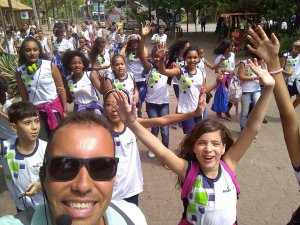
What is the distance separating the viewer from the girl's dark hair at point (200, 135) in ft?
8.40

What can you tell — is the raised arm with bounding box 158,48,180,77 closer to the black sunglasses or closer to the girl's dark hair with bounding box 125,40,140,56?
the girl's dark hair with bounding box 125,40,140,56

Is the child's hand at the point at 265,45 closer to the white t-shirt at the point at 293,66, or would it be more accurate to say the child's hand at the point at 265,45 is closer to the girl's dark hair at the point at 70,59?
the girl's dark hair at the point at 70,59

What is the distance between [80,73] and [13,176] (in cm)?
247

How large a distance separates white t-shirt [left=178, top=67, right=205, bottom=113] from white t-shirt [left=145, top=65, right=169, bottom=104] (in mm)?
409

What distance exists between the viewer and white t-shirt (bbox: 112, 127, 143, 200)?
2.93 meters

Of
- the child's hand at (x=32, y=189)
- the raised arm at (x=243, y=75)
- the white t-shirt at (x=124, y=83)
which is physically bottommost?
the raised arm at (x=243, y=75)

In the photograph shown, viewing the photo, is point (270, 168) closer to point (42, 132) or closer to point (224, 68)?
point (224, 68)

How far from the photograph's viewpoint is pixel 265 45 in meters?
Result: 2.28

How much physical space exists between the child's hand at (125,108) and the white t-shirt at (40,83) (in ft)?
6.76

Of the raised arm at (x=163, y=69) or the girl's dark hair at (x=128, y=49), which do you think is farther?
the girl's dark hair at (x=128, y=49)

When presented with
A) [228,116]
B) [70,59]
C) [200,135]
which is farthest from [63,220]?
[228,116]

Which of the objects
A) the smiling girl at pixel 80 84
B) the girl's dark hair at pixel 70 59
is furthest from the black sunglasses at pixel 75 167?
the girl's dark hair at pixel 70 59

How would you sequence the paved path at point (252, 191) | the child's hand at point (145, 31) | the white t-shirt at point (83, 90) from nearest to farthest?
1. the paved path at point (252, 191)
2. the white t-shirt at point (83, 90)
3. the child's hand at point (145, 31)

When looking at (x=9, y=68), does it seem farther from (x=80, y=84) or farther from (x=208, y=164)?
(x=208, y=164)
